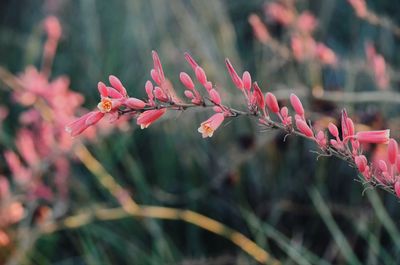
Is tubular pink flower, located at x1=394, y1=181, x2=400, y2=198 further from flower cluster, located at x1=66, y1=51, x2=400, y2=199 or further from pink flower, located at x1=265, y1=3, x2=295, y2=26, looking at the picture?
pink flower, located at x1=265, y1=3, x2=295, y2=26

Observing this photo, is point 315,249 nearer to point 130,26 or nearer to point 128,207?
point 128,207

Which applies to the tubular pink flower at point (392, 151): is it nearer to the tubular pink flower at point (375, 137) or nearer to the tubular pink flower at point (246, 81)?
the tubular pink flower at point (375, 137)

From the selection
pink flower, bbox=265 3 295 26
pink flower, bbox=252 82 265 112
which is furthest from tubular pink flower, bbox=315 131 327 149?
pink flower, bbox=265 3 295 26

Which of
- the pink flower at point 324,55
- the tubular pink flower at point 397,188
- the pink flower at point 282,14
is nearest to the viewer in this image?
the tubular pink flower at point 397,188

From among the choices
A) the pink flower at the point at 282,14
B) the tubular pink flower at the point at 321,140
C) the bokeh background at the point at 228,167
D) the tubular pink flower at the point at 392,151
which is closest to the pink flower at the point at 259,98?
the tubular pink flower at the point at 321,140

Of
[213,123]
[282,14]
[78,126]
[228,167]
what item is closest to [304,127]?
[213,123]

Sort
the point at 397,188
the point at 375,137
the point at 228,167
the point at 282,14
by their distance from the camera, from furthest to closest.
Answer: the point at 282,14
the point at 228,167
the point at 375,137
the point at 397,188

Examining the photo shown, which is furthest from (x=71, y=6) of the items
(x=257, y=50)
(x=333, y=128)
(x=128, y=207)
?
(x=333, y=128)

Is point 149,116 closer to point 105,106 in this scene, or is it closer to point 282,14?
point 105,106
